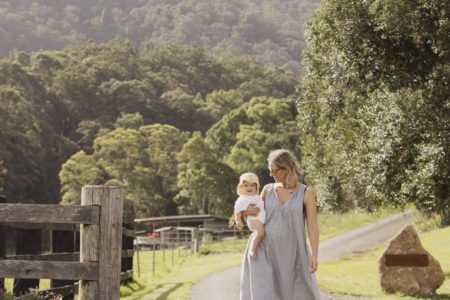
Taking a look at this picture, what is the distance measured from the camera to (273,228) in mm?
8328

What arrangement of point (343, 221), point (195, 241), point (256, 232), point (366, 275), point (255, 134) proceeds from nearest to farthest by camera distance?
1. point (256, 232)
2. point (366, 275)
3. point (195, 241)
4. point (343, 221)
5. point (255, 134)

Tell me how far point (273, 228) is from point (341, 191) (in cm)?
1903

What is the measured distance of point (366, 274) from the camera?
26547 mm

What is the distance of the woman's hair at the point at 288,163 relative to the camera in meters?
8.20

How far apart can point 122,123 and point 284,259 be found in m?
88.6

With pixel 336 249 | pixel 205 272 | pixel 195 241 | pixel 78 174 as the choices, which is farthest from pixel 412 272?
pixel 78 174

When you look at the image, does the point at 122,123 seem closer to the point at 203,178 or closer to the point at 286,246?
the point at 203,178

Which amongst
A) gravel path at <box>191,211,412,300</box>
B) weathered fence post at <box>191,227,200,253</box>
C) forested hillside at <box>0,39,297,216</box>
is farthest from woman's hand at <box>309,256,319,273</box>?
forested hillside at <box>0,39,297,216</box>

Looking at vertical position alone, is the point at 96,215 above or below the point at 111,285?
above

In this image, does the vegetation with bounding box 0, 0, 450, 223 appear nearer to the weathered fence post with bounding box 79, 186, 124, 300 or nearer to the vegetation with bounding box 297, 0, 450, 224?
the vegetation with bounding box 297, 0, 450, 224

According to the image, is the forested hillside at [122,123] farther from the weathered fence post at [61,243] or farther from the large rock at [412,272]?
the weathered fence post at [61,243]

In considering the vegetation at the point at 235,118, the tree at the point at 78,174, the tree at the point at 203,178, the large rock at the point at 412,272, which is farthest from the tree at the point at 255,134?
the large rock at the point at 412,272

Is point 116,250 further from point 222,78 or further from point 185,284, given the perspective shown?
point 222,78

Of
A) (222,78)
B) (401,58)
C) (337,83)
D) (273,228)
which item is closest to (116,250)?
(273,228)
